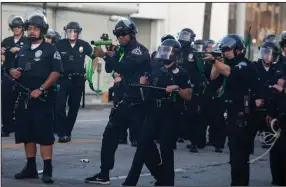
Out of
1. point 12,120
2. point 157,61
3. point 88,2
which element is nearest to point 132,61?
point 157,61

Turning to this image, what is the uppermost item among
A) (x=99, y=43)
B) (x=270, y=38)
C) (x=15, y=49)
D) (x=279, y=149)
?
(x=270, y=38)

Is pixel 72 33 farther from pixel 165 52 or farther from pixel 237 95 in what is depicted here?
pixel 237 95

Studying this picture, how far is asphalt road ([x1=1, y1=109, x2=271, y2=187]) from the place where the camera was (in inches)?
317

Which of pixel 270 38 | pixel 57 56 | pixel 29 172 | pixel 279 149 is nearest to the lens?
pixel 279 149

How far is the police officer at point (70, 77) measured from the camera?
325 inches

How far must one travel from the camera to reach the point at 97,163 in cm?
847

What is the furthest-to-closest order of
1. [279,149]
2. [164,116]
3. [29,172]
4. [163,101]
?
[29,172]
[164,116]
[163,101]
[279,149]

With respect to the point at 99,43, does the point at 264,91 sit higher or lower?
lower

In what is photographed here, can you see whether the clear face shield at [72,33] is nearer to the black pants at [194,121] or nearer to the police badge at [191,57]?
the police badge at [191,57]

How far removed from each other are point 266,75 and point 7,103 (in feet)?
8.20

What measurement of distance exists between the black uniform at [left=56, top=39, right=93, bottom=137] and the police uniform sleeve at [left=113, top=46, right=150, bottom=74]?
304mm

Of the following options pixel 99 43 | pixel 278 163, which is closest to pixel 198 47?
pixel 99 43

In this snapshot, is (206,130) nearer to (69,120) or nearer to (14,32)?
(69,120)

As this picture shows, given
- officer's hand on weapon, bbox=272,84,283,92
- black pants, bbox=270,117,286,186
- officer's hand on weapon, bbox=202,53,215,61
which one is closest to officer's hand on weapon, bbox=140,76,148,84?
officer's hand on weapon, bbox=202,53,215,61
